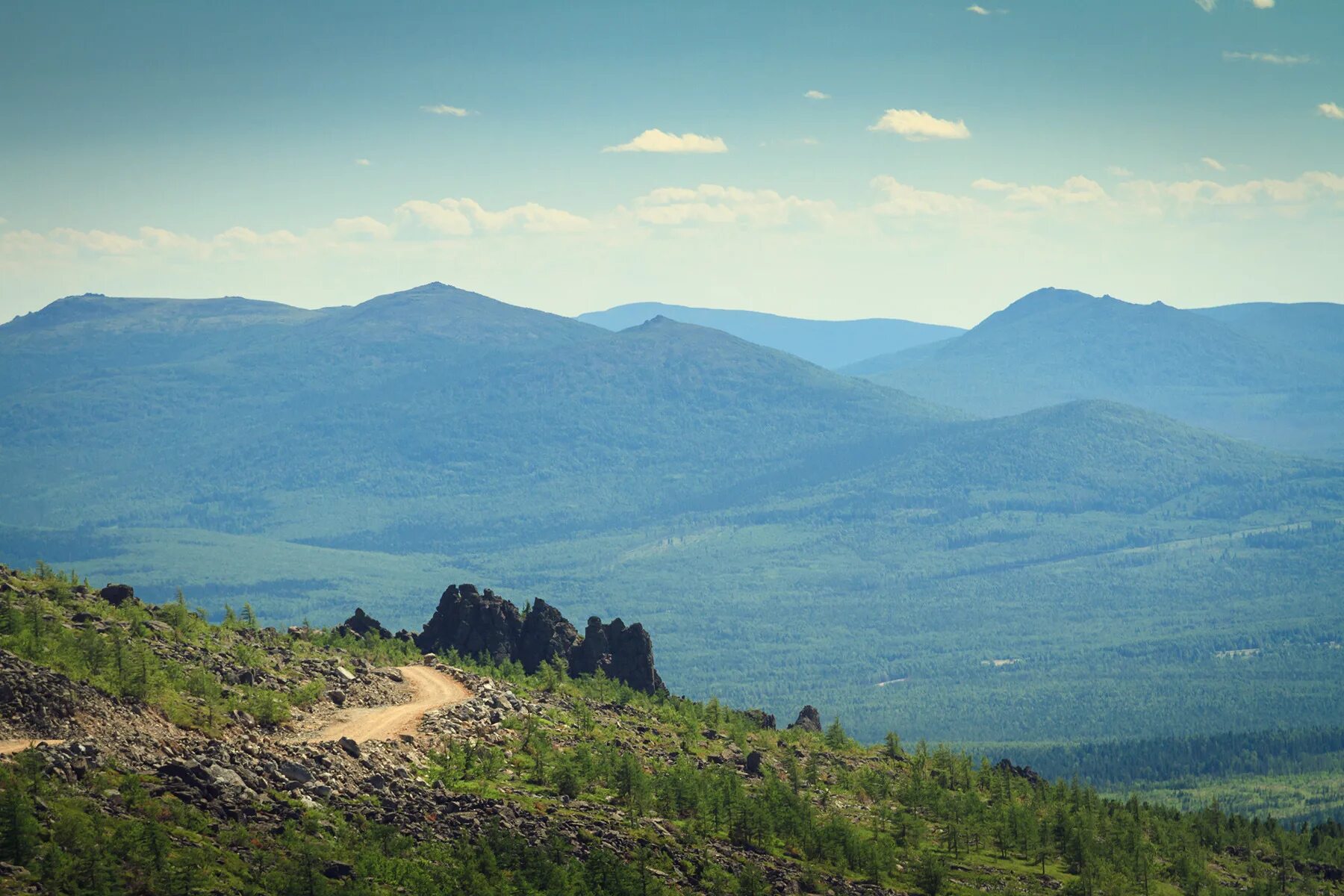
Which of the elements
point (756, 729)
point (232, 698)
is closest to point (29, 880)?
point (232, 698)

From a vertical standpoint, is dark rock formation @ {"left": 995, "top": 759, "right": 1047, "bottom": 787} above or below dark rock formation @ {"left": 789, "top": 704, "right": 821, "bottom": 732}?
below

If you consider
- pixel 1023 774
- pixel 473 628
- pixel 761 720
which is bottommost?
pixel 1023 774

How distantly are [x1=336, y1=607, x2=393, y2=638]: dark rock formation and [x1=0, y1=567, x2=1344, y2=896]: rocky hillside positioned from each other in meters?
0.49

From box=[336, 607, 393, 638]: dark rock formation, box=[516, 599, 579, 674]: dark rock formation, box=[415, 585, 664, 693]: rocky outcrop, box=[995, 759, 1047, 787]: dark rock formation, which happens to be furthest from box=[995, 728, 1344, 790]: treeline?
box=[336, 607, 393, 638]: dark rock formation

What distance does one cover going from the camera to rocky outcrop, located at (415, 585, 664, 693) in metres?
111

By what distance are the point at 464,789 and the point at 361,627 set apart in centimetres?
4813

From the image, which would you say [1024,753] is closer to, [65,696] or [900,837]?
[900,837]

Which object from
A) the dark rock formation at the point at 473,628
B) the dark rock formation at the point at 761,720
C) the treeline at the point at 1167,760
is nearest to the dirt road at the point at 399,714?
the dark rock formation at the point at 473,628

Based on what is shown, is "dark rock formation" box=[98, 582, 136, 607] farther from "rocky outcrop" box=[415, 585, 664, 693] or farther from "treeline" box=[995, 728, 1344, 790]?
"treeline" box=[995, 728, 1344, 790]

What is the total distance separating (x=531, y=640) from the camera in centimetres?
11212

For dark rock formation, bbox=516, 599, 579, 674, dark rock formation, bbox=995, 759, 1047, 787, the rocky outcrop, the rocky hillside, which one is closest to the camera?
the rocky hillside

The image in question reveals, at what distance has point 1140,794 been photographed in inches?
6629

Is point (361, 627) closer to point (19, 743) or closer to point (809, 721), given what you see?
point (809, 721)

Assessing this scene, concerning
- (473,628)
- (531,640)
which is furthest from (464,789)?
(531,640)
